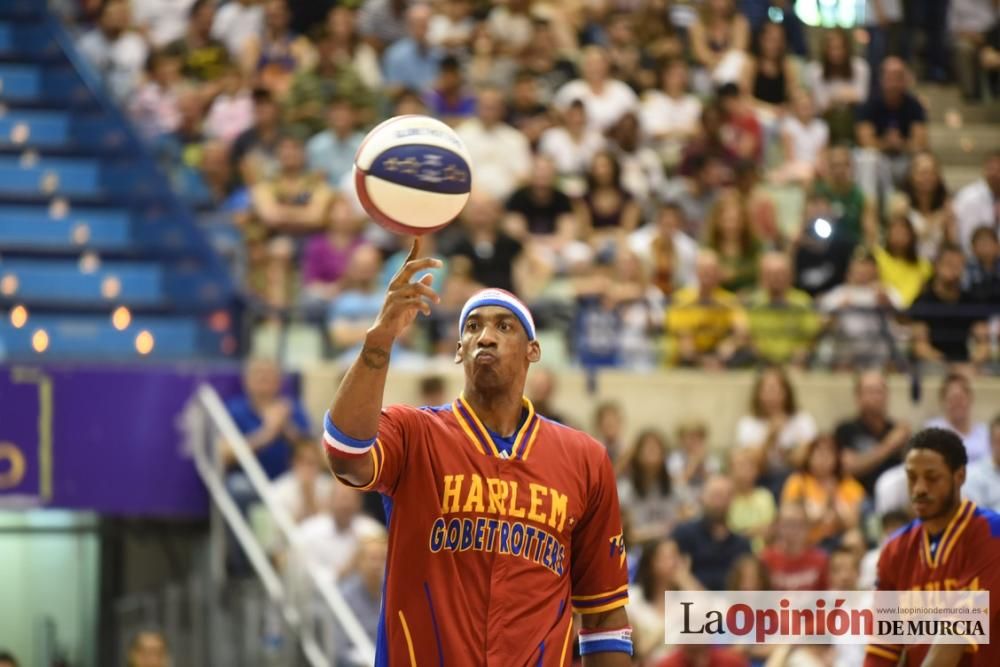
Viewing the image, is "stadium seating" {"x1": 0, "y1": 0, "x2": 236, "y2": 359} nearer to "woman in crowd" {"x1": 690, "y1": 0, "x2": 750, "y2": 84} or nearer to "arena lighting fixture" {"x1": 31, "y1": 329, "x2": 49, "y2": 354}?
"arena lighting fixture" {"x1": 31, "y1": 329, "x2": 49, "y2": 354}

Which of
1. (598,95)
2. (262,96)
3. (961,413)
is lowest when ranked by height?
(961,413)

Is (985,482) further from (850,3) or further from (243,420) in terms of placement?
(850,3)

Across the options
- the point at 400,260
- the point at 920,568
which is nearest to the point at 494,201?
the point at 400,260

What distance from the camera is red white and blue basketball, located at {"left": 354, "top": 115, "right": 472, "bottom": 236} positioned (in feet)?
22.5

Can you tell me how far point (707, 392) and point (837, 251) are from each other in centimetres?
173

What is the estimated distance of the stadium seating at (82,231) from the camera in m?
14.8

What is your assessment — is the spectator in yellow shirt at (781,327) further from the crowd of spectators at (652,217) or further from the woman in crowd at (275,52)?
the woman in crowd at (275,52)

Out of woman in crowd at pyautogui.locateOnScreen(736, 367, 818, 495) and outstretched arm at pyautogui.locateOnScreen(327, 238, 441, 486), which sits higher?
woman in crowd at pyautogui.locateOnScreen(736, 367, 818, 495)

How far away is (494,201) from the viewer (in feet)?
51.1

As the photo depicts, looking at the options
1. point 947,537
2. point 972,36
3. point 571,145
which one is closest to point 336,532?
point 571,145

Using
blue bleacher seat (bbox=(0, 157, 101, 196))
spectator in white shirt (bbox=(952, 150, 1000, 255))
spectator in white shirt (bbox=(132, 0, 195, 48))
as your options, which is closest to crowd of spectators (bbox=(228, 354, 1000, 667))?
spectator in white shirt (bbox=(952, 150, 1000, 255))

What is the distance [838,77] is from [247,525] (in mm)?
7614

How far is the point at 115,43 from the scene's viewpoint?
59.9 feet

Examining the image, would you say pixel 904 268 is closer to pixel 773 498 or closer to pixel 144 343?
pixel 773 498
